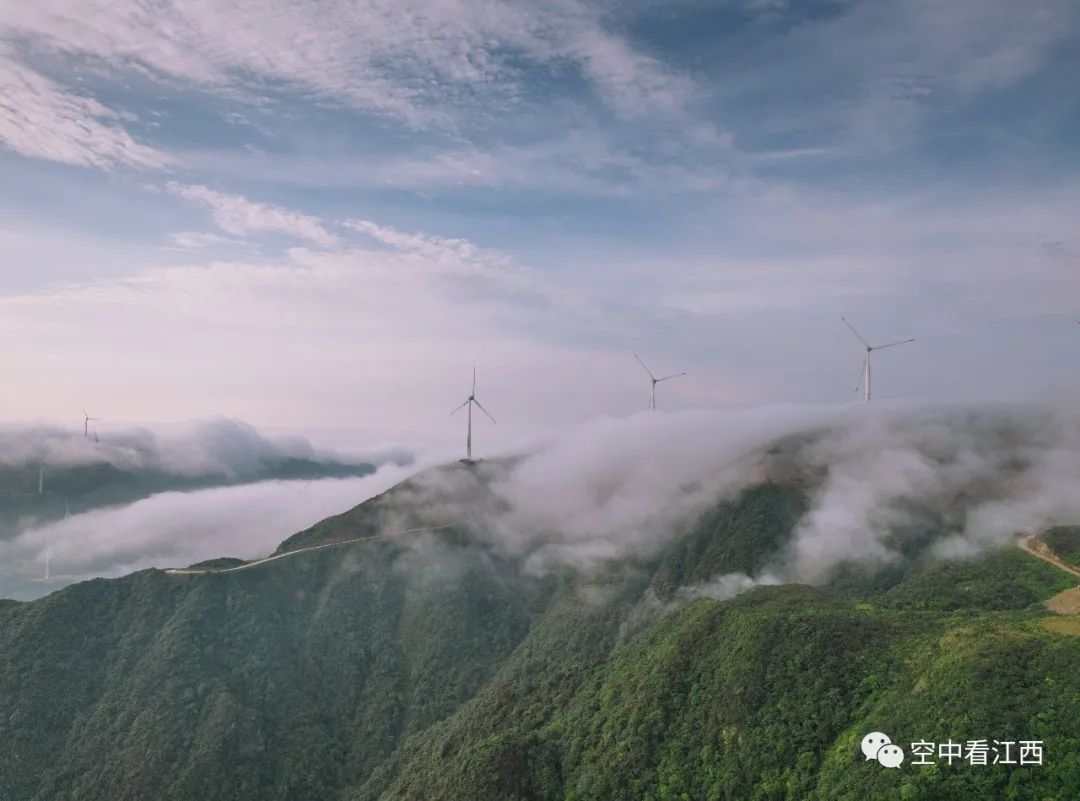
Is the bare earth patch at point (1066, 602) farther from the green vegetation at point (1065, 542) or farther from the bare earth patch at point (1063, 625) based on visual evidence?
the green vegetation at point (1065, 542)

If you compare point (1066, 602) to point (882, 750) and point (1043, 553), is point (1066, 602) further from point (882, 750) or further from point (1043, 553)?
point (882, 750)

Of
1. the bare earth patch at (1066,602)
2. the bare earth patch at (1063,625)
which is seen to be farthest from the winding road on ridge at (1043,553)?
the bare earth patch at (1063,625)

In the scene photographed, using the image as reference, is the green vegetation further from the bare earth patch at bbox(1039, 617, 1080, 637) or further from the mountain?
the bare earth patch at bbox(1039, 617, 1080, 637)

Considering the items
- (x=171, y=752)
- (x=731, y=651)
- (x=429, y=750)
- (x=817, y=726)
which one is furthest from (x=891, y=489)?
→ (x=171, y=752)

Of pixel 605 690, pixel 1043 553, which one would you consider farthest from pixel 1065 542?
pixel 605 690

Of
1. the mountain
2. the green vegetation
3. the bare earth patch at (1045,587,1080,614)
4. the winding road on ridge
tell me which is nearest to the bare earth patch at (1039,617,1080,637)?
the mountain

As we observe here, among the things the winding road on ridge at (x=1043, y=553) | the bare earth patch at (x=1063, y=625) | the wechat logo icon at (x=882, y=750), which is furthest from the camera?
the winding road on ridge at (x=1043, y=553)
